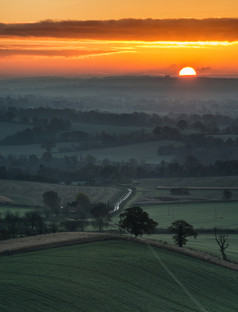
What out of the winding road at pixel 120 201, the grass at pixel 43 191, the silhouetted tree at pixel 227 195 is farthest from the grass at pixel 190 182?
the silhouetted tree at pixel 227 195

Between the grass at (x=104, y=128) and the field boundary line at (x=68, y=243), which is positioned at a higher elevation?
the grass at (x=104, y=128)

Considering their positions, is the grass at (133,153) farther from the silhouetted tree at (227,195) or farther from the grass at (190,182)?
the silhouetted tree at (227,195)

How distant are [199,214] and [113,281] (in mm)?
39962

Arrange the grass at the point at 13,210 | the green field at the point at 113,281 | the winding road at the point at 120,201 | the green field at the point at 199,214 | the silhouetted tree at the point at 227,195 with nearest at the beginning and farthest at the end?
the green field at the point at 113,281
the green field at the point at 199,214
the grass at the point at 13,210
the winding road at the point at 120,201
the silhouetted tree at the point at 227,195

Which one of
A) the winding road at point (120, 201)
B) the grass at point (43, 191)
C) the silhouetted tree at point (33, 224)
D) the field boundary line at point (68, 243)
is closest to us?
the field boundary line at point (68, 243)

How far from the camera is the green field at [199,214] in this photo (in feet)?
209

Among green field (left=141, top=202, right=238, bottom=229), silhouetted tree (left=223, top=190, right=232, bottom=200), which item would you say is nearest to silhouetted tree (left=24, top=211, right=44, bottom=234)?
green field (left=141, top=202, right=238, bottom=229)

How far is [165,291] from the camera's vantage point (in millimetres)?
30219

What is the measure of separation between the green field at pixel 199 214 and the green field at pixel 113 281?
81.7ft

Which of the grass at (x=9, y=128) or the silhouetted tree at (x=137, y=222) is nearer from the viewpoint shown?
the silhouetted tree at (x=137, y=222)

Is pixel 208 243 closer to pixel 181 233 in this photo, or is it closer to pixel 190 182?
pixel 181 233

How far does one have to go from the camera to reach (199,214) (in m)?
69.2

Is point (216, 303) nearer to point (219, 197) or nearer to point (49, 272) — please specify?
point (49, 272)

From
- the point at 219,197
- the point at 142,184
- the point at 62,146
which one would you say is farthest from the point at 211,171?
the point at 62,146
